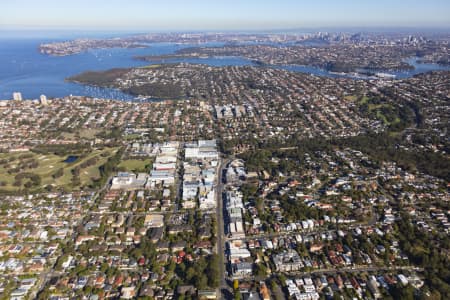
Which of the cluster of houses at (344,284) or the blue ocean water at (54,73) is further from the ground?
the blue ocean water at (54,73)

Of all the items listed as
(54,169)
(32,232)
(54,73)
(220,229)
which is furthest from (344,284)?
(54,73)

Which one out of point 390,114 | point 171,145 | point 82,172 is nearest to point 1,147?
point 82,172

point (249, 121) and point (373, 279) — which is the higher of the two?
point (249, 121)

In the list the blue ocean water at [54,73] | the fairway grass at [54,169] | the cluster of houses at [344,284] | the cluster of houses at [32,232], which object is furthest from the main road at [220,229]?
the blue ocean water at [54,73]

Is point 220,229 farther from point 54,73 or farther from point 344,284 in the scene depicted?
point 54,73

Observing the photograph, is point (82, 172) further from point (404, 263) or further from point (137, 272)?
point (404, 263)

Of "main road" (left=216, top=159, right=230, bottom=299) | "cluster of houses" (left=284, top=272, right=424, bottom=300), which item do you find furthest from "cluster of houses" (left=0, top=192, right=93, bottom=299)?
"cluster of houses" (left=284, top=272, right=424, bottom=300)

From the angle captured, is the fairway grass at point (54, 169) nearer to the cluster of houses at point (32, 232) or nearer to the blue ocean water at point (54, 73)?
the cluster of houses at point (32, 232)

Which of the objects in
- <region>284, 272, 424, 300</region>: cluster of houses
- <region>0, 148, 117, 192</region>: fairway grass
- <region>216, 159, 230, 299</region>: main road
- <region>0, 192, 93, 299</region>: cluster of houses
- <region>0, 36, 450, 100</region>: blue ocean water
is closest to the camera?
<region>284, 272, 424, 300</region>: cluster of houses

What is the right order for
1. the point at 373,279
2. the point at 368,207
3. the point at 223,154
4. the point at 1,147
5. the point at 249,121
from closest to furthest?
the point at 373,279
the point at 368,207
the point at 223,154
the point at 1,147
the point at 249,121

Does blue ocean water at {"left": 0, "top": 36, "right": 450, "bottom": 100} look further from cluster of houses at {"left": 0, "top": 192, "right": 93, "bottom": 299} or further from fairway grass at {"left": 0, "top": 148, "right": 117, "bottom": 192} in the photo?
cluster of houses at {"left": 0, "top": 192, "right": 93, "bottom": 299}

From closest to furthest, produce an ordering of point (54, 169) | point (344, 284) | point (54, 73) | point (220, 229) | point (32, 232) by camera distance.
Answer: point (344, 284) < point (32, 232) < point (220, 229) < point (54, 169) < point (54, 73)
